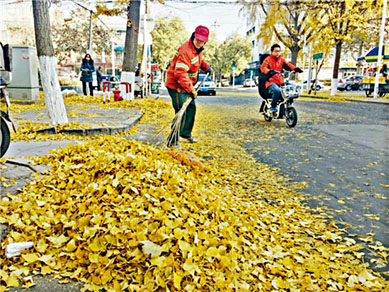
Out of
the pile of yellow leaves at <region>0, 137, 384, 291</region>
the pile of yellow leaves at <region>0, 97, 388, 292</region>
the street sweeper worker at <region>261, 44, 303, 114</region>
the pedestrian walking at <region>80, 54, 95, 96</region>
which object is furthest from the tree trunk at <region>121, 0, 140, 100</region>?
the pile of yellow leaves at <region>0, 137, 384, 291</region>

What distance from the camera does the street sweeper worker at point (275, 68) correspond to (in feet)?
27.4

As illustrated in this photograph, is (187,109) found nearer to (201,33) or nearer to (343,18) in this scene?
(201,33)

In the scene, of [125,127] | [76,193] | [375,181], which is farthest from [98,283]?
[125,127]

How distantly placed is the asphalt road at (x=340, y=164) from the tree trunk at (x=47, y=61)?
12.5 feet

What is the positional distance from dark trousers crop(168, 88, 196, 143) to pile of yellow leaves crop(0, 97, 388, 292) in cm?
192

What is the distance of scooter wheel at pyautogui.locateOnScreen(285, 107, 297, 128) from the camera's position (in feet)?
27.1

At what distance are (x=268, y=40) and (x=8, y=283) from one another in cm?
2749

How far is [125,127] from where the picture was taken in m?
6.93

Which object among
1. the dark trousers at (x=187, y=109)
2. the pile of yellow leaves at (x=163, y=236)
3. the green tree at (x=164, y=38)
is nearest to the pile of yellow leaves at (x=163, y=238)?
the pile of yellow leaves at (x=163, y=236)

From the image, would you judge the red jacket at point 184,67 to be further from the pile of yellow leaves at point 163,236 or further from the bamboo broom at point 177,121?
the pile of yellow leaves at point 163,236

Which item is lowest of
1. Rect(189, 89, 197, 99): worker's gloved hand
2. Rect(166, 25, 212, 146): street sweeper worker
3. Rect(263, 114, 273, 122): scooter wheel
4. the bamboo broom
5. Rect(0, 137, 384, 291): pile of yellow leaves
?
Rect(0, 137, 384, 291): pile of yellow leaves

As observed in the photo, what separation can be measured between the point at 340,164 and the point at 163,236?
362cm

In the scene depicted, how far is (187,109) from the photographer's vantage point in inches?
216

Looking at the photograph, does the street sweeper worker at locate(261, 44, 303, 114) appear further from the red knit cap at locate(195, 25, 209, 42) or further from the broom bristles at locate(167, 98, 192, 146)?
the broom bristles at locate(167, 98, 192, 146)
